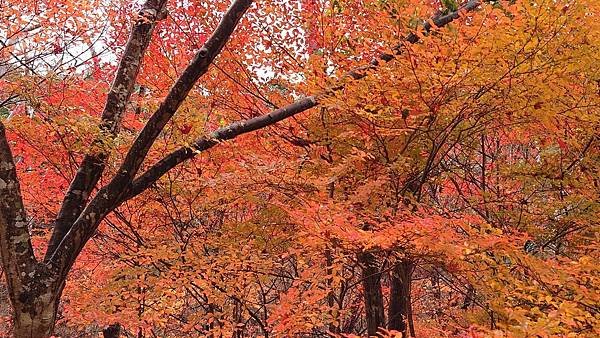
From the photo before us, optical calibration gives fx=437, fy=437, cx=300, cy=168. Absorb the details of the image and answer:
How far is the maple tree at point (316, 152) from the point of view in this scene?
3768 mm

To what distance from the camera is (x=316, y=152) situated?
582 cm

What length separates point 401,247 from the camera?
443 centimetres

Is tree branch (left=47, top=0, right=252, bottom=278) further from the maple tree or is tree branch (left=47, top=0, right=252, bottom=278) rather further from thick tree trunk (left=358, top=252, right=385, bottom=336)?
thick tree trunk (left=358, top=252, right=385, bottom=336)

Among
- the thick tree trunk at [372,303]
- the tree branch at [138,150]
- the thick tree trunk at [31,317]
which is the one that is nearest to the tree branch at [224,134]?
the tree branch at [138,150]

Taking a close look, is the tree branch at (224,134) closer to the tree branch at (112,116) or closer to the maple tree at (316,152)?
the maple tree at (316,152)

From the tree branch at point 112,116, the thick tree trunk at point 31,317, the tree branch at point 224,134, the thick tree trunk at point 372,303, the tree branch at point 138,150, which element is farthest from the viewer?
the thick tree trunk at point 372,303

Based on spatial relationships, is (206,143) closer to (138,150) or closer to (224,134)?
(224,134)

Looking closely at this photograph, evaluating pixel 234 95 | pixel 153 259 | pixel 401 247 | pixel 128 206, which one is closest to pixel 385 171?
pixel 401 247

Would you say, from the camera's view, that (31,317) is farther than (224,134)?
No

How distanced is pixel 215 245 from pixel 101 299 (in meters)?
2.13

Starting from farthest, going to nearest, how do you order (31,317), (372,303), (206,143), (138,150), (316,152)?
(372,303)
(316,152)
(206,143)
(138,150)
(31,317)

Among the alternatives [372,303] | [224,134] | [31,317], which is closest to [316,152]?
[224,134]

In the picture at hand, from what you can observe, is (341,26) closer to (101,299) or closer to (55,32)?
(55,32)

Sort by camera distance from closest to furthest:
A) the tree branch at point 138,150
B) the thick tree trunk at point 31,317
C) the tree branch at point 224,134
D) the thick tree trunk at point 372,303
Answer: the thick tree trunk at point 31,317
the tree branch at point 138,150
the tree branch at point 224,134
the thick tree trunk at point 372,303
